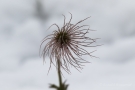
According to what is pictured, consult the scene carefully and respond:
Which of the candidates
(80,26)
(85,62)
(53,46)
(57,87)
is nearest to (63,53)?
(53,46)

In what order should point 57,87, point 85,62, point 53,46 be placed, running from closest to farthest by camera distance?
1. point 57,87
2. point 85,62
3. point 53,46

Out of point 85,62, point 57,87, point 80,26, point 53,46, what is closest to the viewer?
point 57,87

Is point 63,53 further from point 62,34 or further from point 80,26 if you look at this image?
point 80,26

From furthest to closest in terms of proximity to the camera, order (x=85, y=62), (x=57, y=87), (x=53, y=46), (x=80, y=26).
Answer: (x=80, y=26)
(x=53, y=46)
(x=85, y=62)
(x=57, y=87)

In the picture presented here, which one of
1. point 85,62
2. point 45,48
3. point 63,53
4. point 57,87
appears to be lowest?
point 57,87

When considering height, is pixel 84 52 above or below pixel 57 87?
above

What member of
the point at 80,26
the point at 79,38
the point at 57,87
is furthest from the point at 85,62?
the point at 57,87

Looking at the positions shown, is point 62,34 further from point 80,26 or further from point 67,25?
point 80,26

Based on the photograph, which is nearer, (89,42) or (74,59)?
(74,59)

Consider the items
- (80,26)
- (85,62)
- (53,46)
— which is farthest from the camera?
(80,26)
